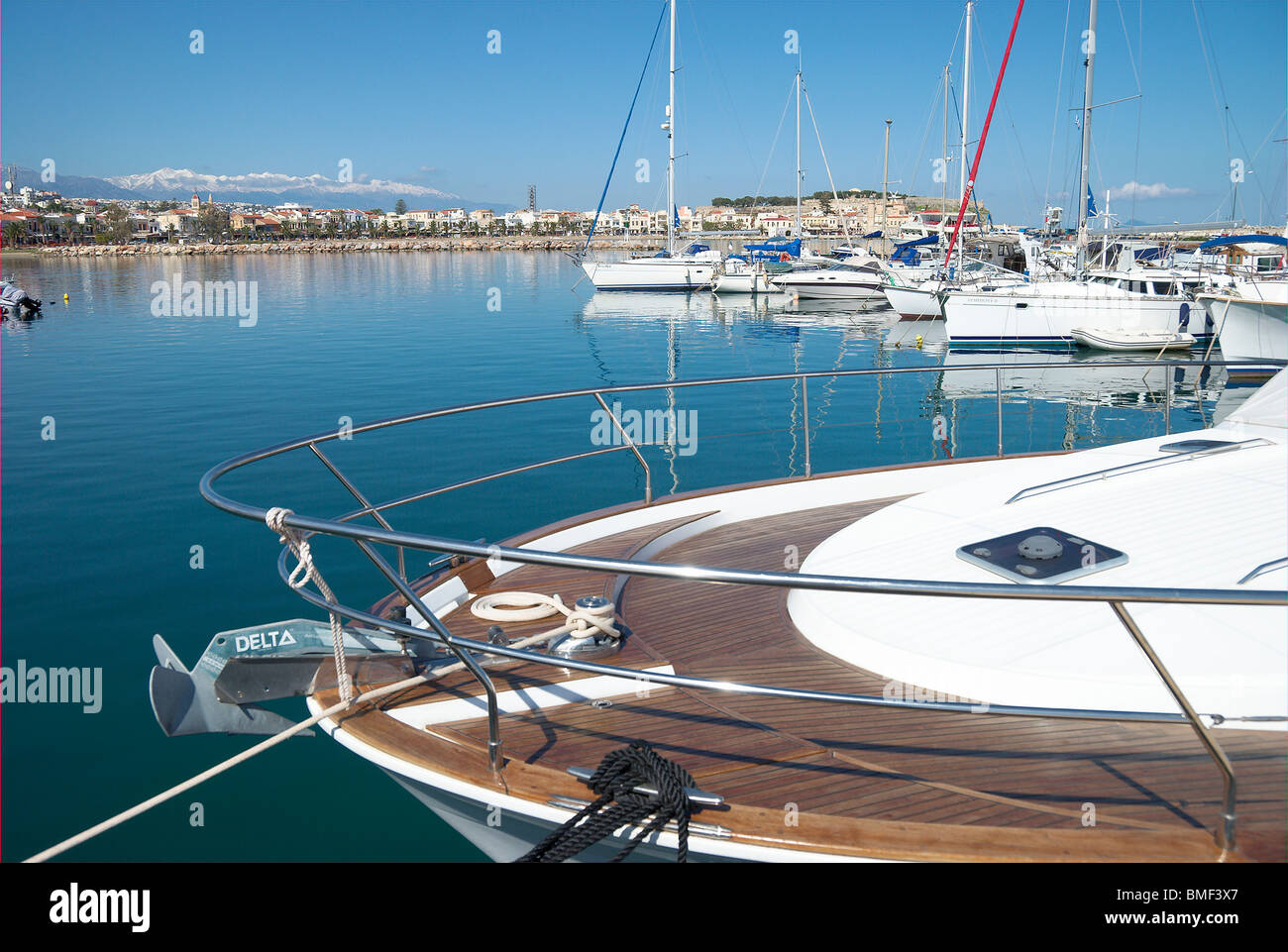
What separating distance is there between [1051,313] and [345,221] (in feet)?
453

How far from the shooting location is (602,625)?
3707 millimetres

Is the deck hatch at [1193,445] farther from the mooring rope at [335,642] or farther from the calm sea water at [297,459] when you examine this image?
the mooring rope at [335,642]

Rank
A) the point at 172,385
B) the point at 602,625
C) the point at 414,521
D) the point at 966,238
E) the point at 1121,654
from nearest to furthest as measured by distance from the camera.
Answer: the point at 1121,654 < the point at 602,625 < the point at 414,521 < the point at 172,385 < the point at 966,238

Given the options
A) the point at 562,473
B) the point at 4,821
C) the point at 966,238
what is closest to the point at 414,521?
the point at 562,473

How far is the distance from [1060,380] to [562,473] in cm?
1509

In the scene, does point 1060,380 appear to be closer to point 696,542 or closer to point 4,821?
point 696,542

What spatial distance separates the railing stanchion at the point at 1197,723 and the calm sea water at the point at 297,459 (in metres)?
3.99

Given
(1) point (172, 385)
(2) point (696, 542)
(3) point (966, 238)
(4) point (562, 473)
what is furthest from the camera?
(3) point (966, 238)

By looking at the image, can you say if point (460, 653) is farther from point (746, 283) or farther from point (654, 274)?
point (654, 274)

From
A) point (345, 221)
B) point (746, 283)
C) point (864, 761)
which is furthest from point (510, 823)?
point (345, 221)

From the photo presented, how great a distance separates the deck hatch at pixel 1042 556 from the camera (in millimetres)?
3461

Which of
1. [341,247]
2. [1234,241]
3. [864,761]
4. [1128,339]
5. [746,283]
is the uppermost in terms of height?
[341,247]

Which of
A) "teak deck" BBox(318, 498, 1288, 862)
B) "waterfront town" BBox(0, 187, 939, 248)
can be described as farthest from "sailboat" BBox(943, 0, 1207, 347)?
"waterfront town" BBox(0, 187, 939, 248)

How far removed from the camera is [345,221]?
144 m
